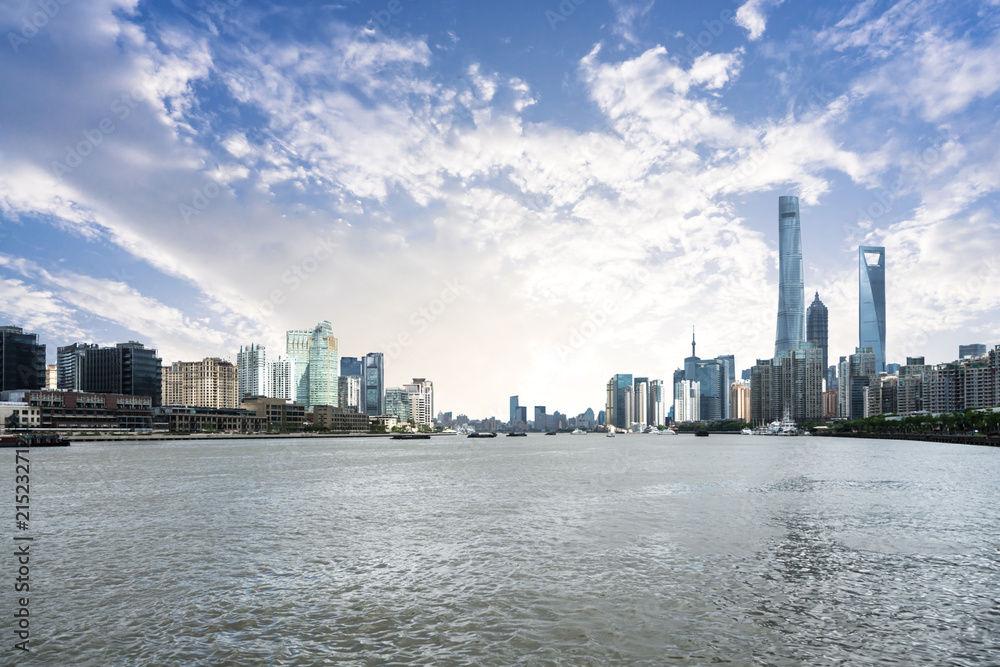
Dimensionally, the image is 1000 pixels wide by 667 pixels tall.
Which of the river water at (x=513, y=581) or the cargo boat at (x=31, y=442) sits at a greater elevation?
the river water at (x=513, y=581)

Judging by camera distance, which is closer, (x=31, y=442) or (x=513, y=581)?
(x=513, y=581)

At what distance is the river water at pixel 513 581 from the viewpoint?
18.6m

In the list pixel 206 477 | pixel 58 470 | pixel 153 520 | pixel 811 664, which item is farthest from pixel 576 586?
pixel 58 470

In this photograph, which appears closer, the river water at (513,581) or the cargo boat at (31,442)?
the river water at (513,581)

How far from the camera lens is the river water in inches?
731

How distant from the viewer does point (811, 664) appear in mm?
17250

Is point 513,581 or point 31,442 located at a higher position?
point 513,581

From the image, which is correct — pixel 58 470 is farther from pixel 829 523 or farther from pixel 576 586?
pixel 829 523

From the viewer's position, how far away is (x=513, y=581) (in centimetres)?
2603

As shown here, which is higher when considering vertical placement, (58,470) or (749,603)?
(749,603)

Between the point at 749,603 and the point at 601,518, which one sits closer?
the point at 749,603

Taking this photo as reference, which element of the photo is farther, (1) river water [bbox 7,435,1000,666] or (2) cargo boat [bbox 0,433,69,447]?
(2) cargo boat [bbox 0,433,69,447]

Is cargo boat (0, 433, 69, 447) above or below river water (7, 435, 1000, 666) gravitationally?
below

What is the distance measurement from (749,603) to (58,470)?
96319 mm
